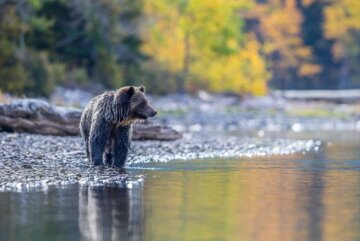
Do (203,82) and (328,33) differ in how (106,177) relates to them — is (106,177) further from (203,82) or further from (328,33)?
(328,33)

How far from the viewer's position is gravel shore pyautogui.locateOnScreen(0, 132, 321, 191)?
16578mm

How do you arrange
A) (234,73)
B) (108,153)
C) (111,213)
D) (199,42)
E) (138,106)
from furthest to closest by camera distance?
(234,73), (199,42), (108,153), (138,106), (111,213)

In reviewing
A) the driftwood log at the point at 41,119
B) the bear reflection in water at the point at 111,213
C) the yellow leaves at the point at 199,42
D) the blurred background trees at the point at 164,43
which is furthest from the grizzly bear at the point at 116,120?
the yellow leaves at the point at 199,42

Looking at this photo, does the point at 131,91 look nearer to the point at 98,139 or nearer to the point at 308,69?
the point at 98,139

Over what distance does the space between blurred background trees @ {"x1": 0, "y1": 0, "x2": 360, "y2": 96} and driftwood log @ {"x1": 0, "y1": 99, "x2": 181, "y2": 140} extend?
516 inches

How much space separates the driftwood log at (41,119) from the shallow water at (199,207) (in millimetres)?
5075

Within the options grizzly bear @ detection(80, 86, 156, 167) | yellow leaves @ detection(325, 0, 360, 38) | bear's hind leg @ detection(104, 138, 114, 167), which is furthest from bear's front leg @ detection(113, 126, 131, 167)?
yellow leaves @ detection(325, 0, 360, 38)

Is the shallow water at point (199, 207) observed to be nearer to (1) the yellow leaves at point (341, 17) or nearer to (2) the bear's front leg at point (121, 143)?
(2) the bear's front leg at point (121, 143)

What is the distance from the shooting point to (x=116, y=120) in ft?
59.1

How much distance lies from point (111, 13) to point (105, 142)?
29318mm

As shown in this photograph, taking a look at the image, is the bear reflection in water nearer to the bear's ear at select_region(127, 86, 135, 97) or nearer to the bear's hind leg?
the bear's ear at select_region(127, 86, 135, 97)

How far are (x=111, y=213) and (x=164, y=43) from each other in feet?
135

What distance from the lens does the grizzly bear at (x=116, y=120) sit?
17.9m

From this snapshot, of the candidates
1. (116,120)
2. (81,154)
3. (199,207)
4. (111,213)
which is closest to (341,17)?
(81,154)
